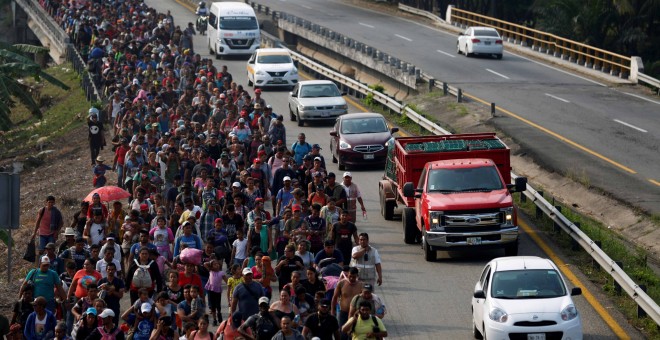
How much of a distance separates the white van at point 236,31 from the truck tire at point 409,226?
31953 millimetres

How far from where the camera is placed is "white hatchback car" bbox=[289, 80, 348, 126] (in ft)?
124

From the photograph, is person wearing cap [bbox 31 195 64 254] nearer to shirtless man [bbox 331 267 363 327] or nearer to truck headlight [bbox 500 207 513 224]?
shirtless man [bbox 331 267 363 327]

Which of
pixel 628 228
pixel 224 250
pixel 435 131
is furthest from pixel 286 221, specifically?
pixel 435 131

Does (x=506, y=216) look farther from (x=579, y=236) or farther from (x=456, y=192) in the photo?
(x=579, y=236)

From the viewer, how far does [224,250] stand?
19.4 m

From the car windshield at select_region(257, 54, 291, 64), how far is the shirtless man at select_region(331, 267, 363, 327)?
29.8 m

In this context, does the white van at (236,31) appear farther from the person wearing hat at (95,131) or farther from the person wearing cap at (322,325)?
the person wearing cap at (322,325)

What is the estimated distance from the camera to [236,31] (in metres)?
54.1

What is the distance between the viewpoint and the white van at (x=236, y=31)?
54188 millimetres

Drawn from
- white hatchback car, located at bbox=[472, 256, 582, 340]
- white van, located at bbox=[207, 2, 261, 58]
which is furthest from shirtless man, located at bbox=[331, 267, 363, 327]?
white van, located at bbox=[207, 2, 261, 58]

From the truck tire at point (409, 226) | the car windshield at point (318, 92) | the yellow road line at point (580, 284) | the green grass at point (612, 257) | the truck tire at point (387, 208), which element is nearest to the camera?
the yellow road line at point (580, 284)

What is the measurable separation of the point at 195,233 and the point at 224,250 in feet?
1.66

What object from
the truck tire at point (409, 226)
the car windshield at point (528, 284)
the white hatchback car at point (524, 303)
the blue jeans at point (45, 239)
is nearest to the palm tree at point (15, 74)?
the blue jeans at point (45, 239)

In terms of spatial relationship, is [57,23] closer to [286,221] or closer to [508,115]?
[508,115]
